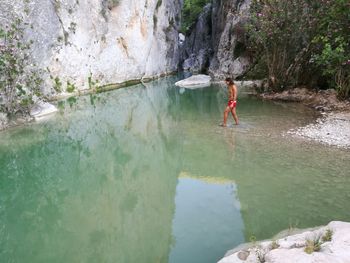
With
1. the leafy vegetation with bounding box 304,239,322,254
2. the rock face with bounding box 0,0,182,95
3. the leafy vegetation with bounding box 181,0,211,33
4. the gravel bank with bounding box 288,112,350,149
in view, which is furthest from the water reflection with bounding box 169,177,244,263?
the leafy vegetation with bounding box 181,0,211,33

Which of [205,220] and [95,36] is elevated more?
[95,36]

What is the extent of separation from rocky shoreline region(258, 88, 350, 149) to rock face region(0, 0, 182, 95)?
13.6m

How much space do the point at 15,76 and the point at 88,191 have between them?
31.9ft

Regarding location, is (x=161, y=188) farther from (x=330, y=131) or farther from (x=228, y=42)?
(x=228, y=42)

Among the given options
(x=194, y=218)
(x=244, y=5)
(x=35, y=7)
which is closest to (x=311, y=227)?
(x=194, y=218)

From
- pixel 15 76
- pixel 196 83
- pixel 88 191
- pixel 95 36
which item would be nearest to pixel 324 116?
pixel 88 191

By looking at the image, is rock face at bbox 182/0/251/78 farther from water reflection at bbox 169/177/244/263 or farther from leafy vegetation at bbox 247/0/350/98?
water reflection at bbox 169/177/244/263

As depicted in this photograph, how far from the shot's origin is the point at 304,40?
1981 centimetres

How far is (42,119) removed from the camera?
17641mm

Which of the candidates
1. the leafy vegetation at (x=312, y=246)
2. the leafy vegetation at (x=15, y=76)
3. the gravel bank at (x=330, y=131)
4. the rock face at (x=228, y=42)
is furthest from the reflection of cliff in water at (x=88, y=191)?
the rock face at (x=228, y=42)

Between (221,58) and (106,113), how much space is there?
72.7 feet

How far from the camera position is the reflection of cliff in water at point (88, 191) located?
6332mm

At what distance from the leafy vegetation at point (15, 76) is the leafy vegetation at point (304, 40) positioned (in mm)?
12368

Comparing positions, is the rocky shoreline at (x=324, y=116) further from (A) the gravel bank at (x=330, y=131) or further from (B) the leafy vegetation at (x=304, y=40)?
(B) the leafy vegetation at (x=304, y=40)
